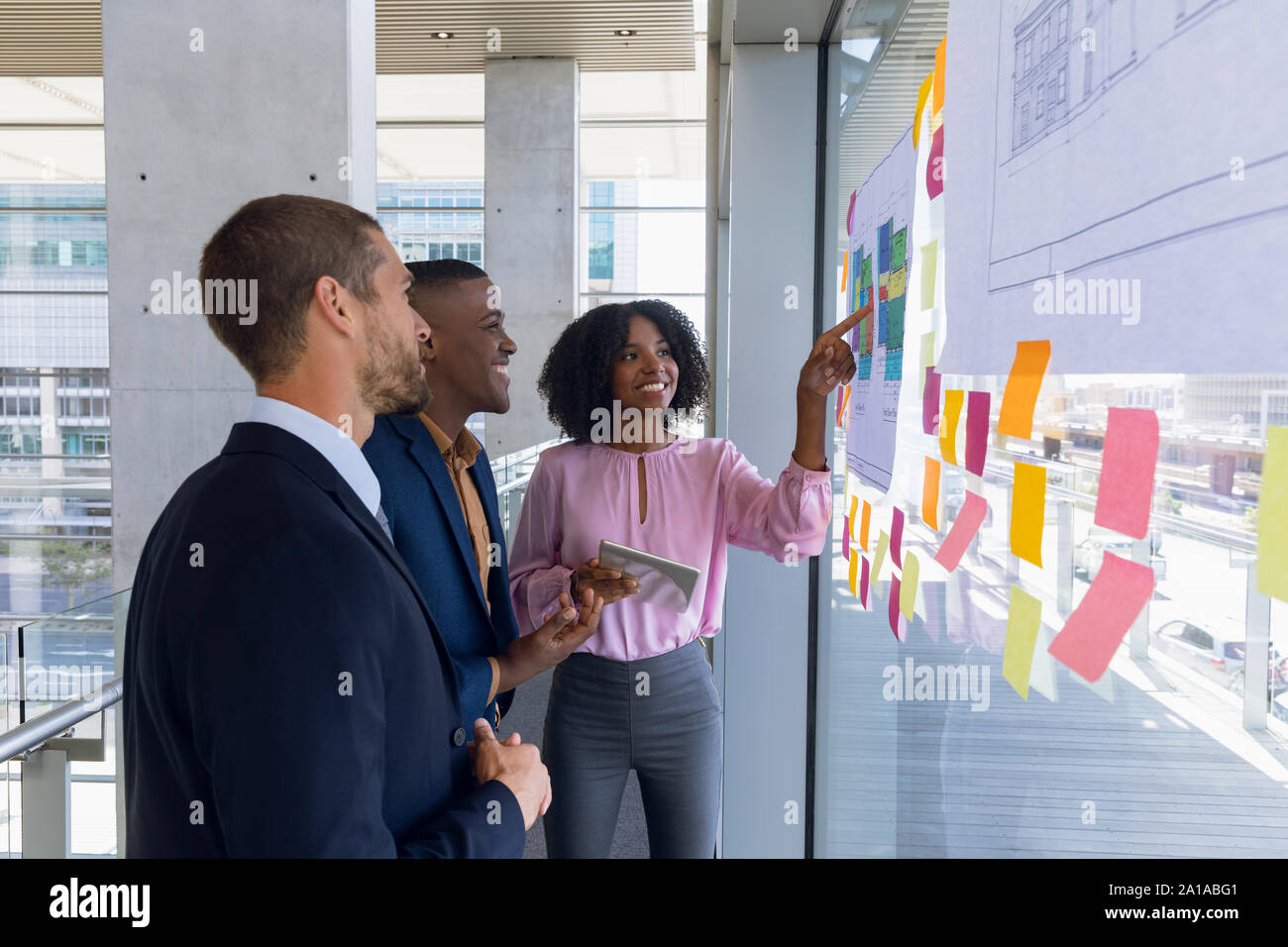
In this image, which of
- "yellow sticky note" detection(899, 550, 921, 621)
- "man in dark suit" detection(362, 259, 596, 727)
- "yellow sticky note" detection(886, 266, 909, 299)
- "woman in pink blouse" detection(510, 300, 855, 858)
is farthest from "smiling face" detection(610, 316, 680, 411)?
"yellow sticky note" detection(899, 550, 921, 621)

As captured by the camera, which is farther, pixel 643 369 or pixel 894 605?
pixel 643 369

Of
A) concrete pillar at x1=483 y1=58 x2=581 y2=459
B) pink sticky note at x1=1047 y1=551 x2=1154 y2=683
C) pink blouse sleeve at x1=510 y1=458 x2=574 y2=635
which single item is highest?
concrete pillar at x1=483 y1=58 x2=581 y2=459

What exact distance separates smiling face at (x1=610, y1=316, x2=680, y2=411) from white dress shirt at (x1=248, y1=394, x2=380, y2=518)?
1.17 metres

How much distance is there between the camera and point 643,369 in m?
2.22

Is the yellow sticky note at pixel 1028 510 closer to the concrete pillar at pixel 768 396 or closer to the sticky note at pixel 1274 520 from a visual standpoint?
the sticky note at pixel 1274 520

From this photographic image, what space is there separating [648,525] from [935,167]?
1.23m

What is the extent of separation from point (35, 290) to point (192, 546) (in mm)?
14022

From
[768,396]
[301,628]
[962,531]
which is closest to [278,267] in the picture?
[301,628]

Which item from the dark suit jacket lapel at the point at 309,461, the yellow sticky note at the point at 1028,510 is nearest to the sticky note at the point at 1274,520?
the yellow sticky note at the point at 1028,510

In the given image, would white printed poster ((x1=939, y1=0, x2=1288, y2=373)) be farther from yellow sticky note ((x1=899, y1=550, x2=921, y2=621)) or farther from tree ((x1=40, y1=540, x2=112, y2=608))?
tree ((x1=40, y1=540, x2=112, y2=608))

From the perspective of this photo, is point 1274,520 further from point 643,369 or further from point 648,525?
point 643,369

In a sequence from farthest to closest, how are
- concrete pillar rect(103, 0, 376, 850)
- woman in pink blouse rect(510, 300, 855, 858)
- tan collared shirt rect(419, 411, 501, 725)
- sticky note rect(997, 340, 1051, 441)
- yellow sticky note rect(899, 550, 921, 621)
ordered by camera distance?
1. concrete pillar rect(103, 0, 376, 850)
2. woman in pink blouse rect(510, 300, 855, 858)
3. tan collared shirt rect(419, 411, 501, 725)
4. yellow sticky note rect(899, 550, 921, 621)
5. sticky note rect(997, 340, 1051, 441)

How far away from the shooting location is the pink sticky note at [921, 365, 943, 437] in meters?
0.98
